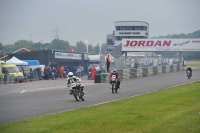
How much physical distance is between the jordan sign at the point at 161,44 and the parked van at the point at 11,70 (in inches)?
1394

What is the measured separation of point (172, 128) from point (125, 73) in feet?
110

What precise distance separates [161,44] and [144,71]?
29594 millimetres

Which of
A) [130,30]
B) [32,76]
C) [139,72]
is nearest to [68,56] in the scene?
[32,76]

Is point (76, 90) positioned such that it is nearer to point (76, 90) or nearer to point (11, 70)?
point (76, 90)

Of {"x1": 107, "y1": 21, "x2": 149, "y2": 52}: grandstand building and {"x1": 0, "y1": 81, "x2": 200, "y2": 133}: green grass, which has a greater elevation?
{"x1": 107, "y1": 21, "x2": 149, "y2": 52}: grandstand building

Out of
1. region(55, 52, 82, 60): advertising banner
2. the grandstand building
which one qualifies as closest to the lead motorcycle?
region(55, 52, 82, 60): advertising banner

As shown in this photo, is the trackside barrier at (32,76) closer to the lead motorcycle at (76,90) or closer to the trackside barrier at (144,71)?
the trackside barrier at (144,71)

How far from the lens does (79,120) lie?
13.3 meters

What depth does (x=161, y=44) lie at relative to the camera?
7956cm

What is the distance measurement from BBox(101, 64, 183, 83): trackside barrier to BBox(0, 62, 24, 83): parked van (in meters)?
9.36

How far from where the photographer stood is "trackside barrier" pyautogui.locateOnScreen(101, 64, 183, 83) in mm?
43375

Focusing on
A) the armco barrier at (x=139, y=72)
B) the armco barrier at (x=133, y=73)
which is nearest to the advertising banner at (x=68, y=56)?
the armco barrier at (x=139, y=72)

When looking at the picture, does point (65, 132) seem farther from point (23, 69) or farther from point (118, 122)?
point (23, 69)

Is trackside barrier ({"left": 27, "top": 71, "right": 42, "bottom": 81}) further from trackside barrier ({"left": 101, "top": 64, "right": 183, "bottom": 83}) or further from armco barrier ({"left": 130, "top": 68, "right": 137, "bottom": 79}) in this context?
armco barrier ({"left": 130, "top": 68, "right": 137, "bottom": 79})
